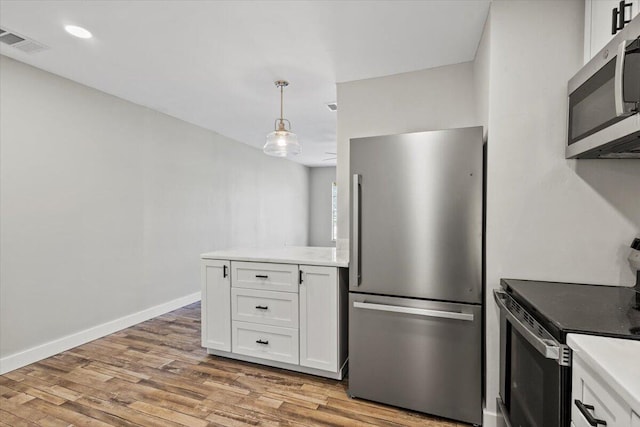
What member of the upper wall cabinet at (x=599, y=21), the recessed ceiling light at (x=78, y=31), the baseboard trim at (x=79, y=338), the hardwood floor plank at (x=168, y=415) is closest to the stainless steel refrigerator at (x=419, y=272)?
the upper wall cabinet at (x=599, y=21)

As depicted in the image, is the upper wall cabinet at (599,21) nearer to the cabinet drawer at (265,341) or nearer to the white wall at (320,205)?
the cabinet drawer at (265,341)

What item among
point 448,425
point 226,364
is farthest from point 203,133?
point 448,425

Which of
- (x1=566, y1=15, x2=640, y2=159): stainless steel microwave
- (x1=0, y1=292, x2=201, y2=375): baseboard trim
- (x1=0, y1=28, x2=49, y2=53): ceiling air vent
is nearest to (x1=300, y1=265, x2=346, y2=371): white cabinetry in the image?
(x1=566, y1=15, x2=640, y2=159): stainless steel microwave

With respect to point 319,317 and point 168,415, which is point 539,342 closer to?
point 319,317

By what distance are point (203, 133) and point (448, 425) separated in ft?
14.9

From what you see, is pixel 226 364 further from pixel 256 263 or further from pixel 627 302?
pixel 627 302

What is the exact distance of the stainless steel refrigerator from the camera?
1.99 meters

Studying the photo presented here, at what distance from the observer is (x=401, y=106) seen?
3.02 m

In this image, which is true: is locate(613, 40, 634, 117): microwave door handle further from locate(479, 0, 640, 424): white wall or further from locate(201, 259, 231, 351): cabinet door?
locate(201, 259, 231, 351): cabinet door

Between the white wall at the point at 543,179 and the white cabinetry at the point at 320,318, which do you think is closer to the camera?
the white wall at the point at 543,179

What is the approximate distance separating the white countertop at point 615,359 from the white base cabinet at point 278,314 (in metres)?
1.59

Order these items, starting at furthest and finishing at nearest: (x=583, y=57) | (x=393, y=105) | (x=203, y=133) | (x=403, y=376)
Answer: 1. (x=203, y=133)
2. (x=393, y=105)
3. (x=403, y=376)
4. (x=583, y=57)

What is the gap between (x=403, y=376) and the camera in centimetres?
214

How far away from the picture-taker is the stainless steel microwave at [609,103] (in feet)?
3.85
